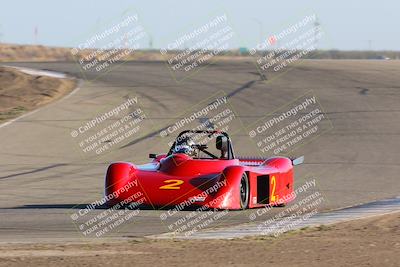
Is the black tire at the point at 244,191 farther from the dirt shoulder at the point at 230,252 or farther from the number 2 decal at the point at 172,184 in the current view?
the dirt shoulder at the point at 230,252

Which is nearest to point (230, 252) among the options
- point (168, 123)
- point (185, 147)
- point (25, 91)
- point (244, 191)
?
point (244, 191)

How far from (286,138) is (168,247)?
15.9m

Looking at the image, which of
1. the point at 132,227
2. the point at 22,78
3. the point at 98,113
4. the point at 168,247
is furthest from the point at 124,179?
the point at 22,78

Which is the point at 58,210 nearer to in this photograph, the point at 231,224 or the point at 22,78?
the point at 231,224

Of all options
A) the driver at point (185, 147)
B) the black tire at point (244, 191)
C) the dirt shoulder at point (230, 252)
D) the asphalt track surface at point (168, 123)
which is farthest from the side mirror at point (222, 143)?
the dirt shoulder at point (230, 252)

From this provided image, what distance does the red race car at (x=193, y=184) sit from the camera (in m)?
14.6

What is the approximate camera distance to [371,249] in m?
10.5

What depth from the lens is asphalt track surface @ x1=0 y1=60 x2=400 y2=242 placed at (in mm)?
14586

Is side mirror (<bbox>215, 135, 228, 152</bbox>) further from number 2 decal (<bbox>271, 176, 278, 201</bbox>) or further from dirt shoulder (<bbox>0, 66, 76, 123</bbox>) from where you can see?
dirt shoulder (<bbox>0, 66, 76, 123</bbox>)

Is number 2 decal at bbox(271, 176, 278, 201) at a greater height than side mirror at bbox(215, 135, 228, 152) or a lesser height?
lesser

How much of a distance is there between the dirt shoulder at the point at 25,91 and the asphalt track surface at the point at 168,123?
2.59ft

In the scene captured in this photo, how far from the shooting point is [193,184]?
14688 millimetres

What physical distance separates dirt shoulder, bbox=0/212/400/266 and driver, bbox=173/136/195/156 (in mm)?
4396

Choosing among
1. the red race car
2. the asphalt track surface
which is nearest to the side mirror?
the red race car
